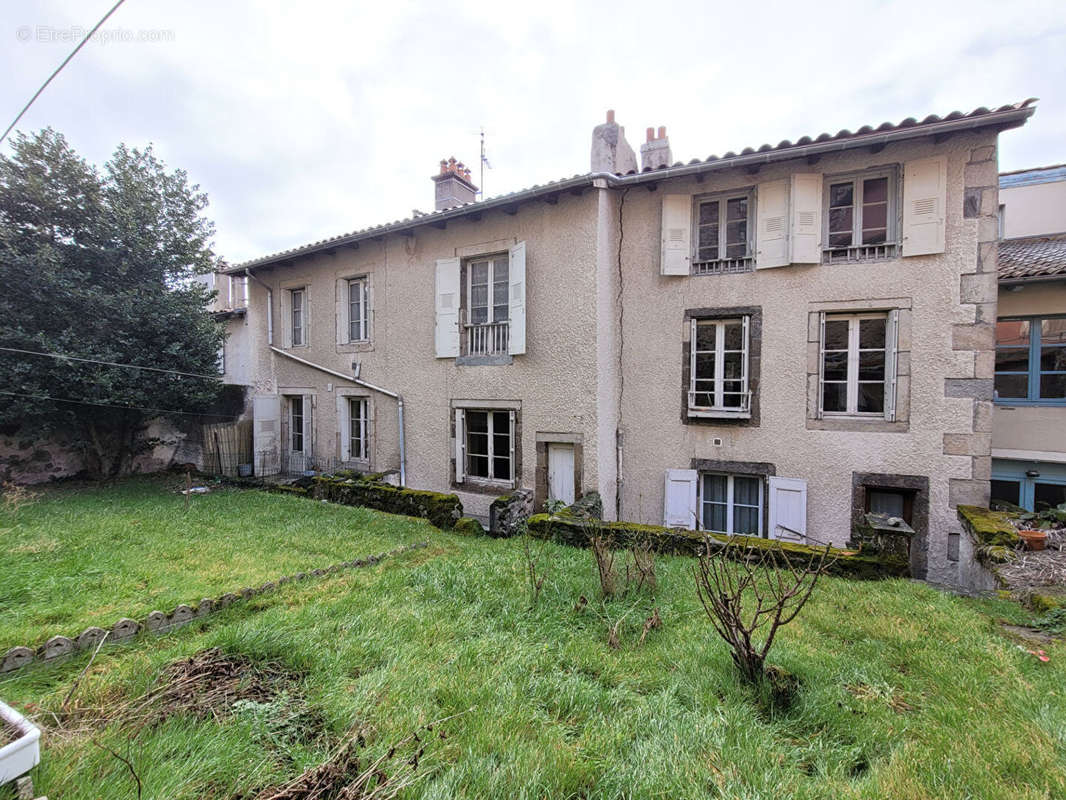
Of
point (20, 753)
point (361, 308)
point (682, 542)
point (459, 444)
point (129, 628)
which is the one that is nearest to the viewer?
point (20, 753)

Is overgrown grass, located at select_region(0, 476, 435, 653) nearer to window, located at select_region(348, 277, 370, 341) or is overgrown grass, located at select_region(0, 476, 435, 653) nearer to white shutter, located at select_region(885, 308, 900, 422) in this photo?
window, located at select_region(348, 277, 370, 341)

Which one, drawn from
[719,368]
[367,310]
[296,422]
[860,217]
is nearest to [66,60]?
[367,310]

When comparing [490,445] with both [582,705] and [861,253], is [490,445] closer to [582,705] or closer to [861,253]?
[582,705]

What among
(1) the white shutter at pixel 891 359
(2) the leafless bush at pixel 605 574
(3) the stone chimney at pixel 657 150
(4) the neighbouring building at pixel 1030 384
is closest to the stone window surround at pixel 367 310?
(3) the stone chimney at pixel 657 150

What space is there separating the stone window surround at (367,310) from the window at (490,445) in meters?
3.05

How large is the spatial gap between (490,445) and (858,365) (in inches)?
243

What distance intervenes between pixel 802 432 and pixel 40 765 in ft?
26.2

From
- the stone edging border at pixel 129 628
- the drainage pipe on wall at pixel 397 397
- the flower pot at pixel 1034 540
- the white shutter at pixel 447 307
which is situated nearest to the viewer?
the stone edging border at pixel 129 628

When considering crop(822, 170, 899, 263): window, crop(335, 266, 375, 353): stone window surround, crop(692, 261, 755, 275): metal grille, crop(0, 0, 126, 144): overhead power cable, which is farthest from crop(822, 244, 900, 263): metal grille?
crop(335, 266, 375, 353): stone window surround

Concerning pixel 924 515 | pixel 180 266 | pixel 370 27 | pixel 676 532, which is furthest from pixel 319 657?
pixel 180 266

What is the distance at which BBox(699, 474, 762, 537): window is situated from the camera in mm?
7426

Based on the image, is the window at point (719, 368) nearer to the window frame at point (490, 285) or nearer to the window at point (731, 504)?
the window at point (731, 504)

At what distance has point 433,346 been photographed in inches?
370

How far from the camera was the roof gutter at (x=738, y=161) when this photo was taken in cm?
570
